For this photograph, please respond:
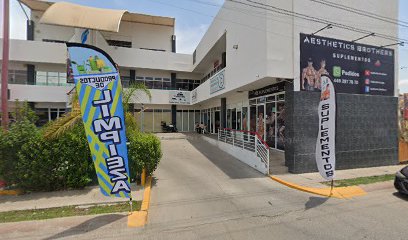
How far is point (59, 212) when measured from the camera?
5277 mm

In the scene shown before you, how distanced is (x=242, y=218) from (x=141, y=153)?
3.97 metres

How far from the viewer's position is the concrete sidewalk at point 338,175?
7.71 metres

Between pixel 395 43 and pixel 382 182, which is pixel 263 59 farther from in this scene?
pixel 395 43

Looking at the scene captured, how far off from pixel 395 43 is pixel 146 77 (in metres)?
21.7

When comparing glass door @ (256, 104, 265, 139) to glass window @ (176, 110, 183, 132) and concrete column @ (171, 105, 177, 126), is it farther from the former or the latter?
glass window @ (176, 110, 183, 132)

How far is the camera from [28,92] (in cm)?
2052

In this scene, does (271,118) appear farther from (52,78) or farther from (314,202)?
(52,78)

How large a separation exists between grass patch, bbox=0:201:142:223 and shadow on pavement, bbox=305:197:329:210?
4321 mm

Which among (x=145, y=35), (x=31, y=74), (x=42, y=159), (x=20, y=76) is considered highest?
(x=145, y=35)

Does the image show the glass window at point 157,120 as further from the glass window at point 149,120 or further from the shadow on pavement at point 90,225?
the shadow on pavement at point 90,225

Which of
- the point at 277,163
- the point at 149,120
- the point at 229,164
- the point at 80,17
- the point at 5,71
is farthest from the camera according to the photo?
the point at 149,120

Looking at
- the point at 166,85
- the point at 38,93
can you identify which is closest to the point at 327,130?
the point at 166,85

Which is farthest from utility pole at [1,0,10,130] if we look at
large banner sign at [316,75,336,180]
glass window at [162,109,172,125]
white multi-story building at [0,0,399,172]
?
glass window at [162,109,172,125]

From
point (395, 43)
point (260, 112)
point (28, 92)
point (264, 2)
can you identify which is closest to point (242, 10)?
point (264, 2)
